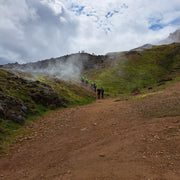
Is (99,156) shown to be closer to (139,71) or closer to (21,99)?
(21,99)

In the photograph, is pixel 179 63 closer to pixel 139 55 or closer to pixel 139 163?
pixel 139 55

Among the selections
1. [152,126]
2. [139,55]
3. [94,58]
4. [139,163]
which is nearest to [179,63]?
[139,55]

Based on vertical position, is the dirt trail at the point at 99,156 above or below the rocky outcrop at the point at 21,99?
below

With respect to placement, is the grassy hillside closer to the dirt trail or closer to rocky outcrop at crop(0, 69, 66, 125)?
rocky outcrop at crop(0, 69, 66, 125)

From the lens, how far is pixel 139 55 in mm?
54812

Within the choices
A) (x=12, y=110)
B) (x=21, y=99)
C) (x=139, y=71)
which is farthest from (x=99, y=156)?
(x=139, y=71)

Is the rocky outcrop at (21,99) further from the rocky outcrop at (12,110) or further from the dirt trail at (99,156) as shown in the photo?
the dirt trail at (99,156)

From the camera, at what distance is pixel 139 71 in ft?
142

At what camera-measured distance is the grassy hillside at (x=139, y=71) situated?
35.3 metres

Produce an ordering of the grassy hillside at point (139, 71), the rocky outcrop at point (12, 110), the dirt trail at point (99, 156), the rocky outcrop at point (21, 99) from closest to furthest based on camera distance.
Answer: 1. the dirt trail at point (99, 156)
2. the rocky outcrop at point (12, 110)
3. the rocky outcrop at point (21, 99)
4. the grassy hillside at point (139, 71)

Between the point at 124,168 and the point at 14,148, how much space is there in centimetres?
492

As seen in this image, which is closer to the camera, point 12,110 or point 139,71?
point 12,110

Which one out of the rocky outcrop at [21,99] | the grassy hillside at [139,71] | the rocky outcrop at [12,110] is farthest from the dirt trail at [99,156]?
the grassy hillside at [139,71]

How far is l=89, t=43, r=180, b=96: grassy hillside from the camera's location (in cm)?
3528
